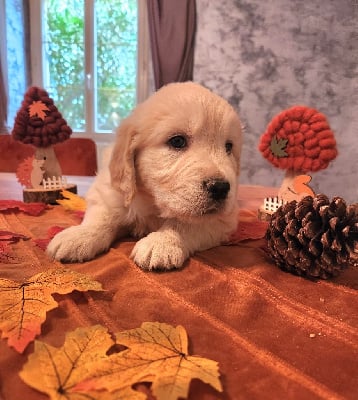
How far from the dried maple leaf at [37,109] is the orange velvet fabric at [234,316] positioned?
0.77 m

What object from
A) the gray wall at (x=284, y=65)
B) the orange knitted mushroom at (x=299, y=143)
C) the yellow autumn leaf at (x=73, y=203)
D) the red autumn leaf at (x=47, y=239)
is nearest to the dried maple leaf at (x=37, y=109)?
the yellow autumn leaf at (x=73, y=203)

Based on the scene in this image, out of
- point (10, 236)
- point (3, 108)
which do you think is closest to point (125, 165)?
point (10, 236)

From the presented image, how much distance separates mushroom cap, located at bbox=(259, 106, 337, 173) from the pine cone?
0.41 m

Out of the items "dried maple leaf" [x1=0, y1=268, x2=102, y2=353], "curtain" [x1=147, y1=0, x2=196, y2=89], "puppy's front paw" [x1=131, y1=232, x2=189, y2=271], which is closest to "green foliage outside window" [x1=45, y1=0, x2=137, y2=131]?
"curtain" [x1=147, y1=0, x2=196, y2=89]

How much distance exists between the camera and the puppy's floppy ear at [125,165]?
1237 mm

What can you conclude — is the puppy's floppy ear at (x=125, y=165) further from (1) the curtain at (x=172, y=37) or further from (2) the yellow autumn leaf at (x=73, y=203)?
(1) the curtain at (x=172, y=37)

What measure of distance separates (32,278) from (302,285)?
0.66 meters

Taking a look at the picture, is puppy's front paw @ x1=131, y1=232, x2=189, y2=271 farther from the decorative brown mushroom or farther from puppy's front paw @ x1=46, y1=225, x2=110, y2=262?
the decorative brown mushroom

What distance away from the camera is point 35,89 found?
1905mm

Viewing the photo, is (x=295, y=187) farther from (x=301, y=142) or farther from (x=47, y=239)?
(x=47, y=239)

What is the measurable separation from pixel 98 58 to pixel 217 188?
187 inches

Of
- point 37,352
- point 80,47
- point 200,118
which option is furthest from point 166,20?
point 37,352

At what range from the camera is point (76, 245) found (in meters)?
1.17

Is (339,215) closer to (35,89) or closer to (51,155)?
(51,155)
